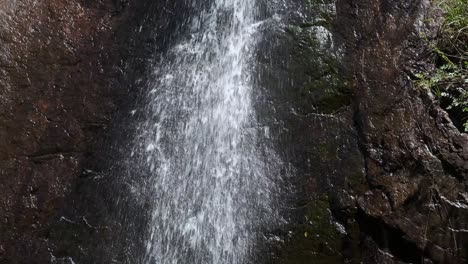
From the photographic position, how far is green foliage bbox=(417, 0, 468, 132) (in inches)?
149

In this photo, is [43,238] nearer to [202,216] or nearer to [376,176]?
[202,216]

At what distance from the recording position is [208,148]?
4.18 metres

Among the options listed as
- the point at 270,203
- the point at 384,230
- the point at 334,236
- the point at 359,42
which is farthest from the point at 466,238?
the point at 359,42

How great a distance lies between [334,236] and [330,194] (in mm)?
354

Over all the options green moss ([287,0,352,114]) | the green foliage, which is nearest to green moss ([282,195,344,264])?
green moss ([287,0,352,114])

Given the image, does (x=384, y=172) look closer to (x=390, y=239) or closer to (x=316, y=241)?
(x=390, y=239)

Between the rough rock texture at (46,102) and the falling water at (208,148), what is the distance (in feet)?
1.90

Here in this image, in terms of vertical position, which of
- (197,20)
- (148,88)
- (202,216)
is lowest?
(202,216)

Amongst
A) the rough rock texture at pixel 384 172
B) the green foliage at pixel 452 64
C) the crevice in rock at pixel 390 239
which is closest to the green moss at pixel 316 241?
the rough rock texture at pixel 384 172

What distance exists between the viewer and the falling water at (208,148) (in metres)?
3.81

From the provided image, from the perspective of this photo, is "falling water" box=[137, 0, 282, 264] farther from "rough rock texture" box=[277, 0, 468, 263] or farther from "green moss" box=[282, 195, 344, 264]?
"rough rock texture" box=[277, 0, 468, 263]

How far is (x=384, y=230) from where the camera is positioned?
3.59 m

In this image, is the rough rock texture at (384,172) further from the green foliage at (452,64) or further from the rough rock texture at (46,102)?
the rough rock texture at (46,102)

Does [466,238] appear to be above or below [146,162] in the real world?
below
